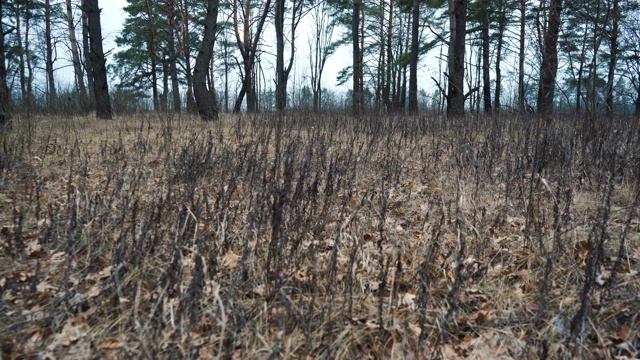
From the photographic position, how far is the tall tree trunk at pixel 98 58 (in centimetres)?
858

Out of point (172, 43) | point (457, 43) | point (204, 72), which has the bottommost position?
point (204, 72)

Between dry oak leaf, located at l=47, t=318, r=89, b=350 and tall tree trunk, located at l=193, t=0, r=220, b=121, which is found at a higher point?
tall tree trunk, located at l=193, t=0, r=220, b=121

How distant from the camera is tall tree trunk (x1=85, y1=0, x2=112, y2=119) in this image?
8.58 meters

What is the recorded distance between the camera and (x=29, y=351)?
1.48 metres

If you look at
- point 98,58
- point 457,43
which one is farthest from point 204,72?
point 457,43

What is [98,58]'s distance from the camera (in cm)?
864

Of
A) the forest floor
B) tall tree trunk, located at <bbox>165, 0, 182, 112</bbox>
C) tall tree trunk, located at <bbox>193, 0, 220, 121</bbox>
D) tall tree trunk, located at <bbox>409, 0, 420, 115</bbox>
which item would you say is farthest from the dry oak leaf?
tall tree trunk, located at <bbox>409, 0, 420, 115</bbox>

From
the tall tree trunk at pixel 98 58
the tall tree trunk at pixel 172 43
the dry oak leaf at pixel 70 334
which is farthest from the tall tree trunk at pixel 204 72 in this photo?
the dry oak leaf at pixel 70 334

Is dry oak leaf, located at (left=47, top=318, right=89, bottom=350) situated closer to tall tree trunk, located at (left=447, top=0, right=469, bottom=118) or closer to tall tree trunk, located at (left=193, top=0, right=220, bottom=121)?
tall tree trunk, located at (left=193, top=0, right=220, bottom=121)

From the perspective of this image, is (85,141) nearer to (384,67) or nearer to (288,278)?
(288,278)

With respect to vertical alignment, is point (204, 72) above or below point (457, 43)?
below

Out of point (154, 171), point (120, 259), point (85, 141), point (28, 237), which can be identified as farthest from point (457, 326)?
point (85, 141)

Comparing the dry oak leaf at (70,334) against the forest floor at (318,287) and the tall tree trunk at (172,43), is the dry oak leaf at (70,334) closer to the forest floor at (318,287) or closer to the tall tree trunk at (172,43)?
the forest floor at (318,287)

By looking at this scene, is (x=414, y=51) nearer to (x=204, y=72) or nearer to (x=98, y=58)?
(x=204, y=72)
